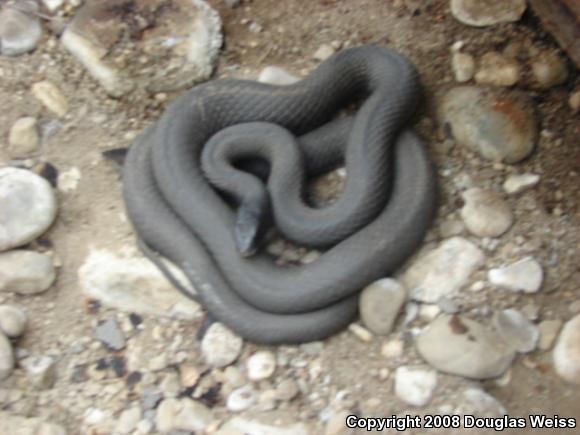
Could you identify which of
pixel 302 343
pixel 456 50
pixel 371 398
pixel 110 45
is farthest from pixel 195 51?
pixel 371 398

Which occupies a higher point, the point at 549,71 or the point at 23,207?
the point at 23,207

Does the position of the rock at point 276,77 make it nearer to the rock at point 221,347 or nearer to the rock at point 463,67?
the rock at point 463,67

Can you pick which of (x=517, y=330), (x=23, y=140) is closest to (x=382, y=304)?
(x=517, y=330)

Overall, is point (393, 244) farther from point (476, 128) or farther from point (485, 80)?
point (485, 80)

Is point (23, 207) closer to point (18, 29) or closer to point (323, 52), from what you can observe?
point (18, 29)

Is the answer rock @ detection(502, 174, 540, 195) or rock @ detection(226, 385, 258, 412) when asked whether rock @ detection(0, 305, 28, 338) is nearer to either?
rock @ detection(226, 385, 258, 412)
